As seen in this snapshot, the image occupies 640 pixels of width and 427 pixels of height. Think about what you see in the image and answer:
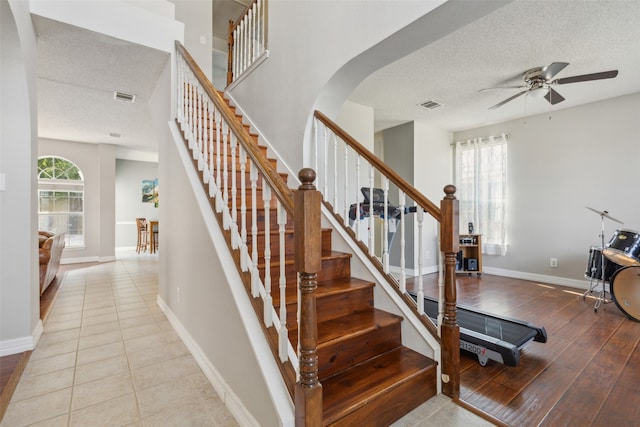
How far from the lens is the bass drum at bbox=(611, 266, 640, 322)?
116 inches

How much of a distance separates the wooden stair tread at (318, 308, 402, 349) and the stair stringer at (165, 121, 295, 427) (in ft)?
1.00

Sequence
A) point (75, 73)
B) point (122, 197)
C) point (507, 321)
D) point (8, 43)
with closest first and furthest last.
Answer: point (8, 43) < point (507, 321) < point (75, 73) < point (122, 197)

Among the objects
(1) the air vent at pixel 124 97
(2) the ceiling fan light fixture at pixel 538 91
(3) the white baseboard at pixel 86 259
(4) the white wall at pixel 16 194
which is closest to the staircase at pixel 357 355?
(4) the white wall at pixel 16 194

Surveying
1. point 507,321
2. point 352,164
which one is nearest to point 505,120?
point 352,164

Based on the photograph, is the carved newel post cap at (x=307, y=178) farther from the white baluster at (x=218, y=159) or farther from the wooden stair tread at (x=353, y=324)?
the white baluster at (x=218, y=159)

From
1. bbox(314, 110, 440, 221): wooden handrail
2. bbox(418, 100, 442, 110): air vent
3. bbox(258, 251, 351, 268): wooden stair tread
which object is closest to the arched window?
bbox(314, 110, 440, 221): wooden handrail

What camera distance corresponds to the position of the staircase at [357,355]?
1438mm

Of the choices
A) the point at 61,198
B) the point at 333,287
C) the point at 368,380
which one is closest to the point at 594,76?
the point at 333,287

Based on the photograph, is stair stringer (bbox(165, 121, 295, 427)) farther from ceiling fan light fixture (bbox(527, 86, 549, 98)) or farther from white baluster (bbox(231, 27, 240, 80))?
ceiling fan light fixture (bbox(527, 86, 549, 98))

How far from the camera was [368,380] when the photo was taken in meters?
1.57

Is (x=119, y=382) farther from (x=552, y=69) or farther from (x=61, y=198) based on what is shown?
(x=61, y=198)

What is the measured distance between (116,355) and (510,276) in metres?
5.60

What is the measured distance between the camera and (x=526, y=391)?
183 cm

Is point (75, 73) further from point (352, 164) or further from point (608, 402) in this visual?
point (608, 402)
